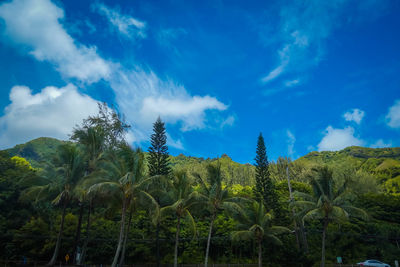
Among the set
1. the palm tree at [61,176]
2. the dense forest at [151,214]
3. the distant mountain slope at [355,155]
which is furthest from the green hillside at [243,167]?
the palm tree at [61,176]

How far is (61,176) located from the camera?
15469mm

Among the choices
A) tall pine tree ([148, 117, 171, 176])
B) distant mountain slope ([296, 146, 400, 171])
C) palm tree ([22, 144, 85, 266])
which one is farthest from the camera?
distant mountain slope ([296, 146, 400, 171])

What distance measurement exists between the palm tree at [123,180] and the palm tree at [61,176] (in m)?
3.05

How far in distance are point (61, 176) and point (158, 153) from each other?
10554mm

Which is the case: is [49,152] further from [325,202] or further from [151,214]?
[325,202]

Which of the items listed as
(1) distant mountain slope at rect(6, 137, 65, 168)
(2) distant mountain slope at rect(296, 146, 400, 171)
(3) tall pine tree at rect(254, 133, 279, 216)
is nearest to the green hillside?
(1) distant mountain slope at rect(6, 137, 65, 168)

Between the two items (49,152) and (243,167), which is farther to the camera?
(243,167)

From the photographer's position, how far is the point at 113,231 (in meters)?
18.5

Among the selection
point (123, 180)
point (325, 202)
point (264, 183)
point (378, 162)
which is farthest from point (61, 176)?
point (378, 162)

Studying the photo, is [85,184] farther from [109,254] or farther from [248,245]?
[248,245]

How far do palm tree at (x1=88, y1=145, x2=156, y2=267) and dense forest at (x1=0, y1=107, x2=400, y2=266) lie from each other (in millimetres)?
57

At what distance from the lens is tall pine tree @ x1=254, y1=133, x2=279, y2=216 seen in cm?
2517

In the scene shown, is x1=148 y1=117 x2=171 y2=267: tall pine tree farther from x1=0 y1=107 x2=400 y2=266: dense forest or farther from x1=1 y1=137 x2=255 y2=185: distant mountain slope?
x1=1 y1=137 x2=255 y2=185: distant mountain slope

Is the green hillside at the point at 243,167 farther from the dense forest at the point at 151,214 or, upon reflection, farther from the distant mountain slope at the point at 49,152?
the dense forest at the point at 151,214
